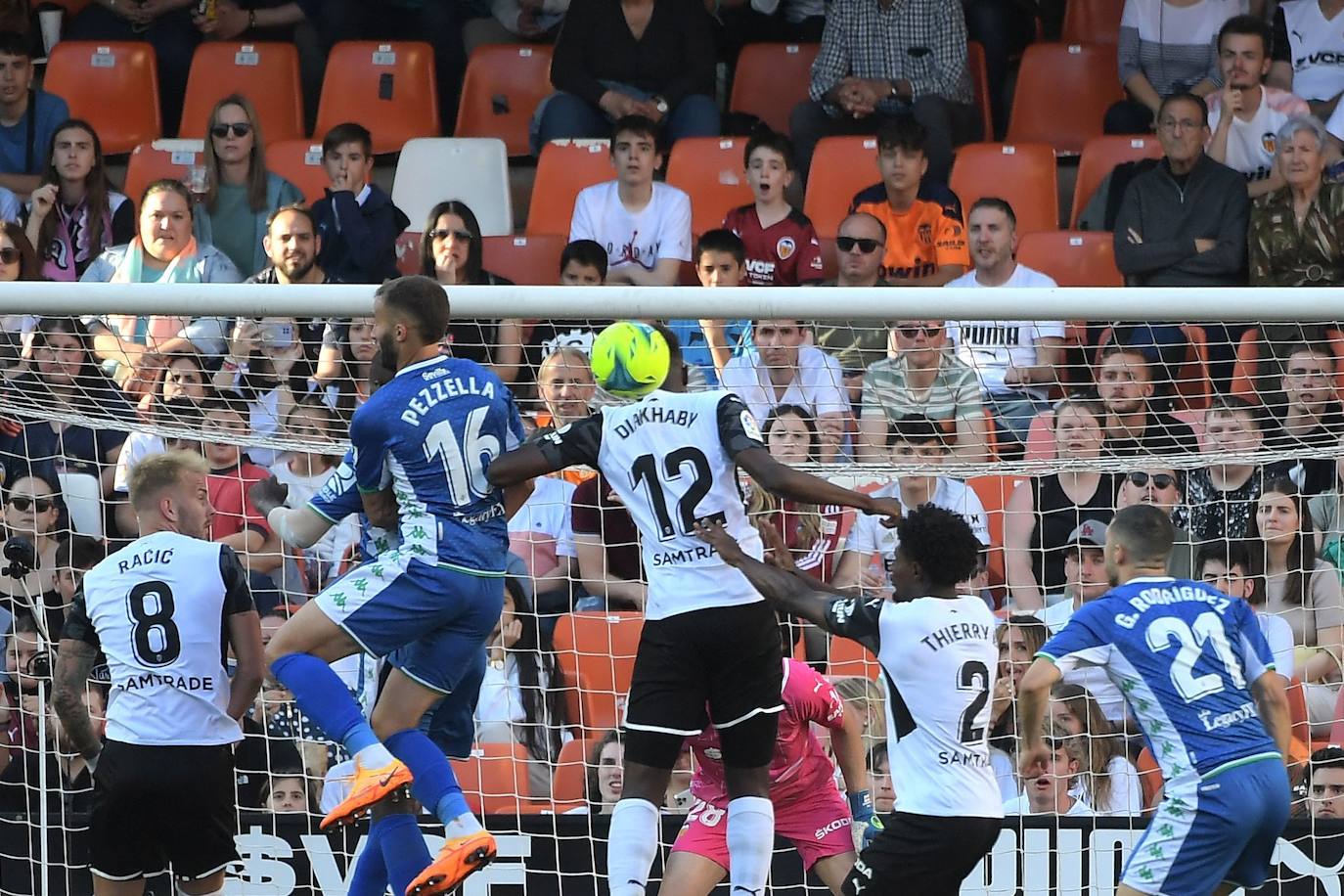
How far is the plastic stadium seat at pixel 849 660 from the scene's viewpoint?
7.80m

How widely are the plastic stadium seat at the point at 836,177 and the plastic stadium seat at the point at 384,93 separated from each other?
235 cm

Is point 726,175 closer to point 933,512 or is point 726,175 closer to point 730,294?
point 730,294

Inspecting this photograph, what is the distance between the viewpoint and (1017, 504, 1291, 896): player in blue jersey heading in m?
5.94

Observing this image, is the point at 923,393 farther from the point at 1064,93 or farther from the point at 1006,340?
the point at 1064,93

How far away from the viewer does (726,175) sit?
34.0ft

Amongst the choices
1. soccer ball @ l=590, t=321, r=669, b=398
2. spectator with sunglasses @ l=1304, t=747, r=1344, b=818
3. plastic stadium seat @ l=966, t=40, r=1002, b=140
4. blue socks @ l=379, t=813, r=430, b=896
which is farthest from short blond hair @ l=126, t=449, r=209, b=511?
plastic stadium seat @ l=966, t=40, r=1002, b=140

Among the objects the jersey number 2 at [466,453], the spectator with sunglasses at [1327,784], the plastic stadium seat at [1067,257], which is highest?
the plastic stadium seat at [1067,257]

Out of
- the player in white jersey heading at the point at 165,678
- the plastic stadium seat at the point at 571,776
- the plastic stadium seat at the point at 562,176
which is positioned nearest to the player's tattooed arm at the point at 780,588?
the player in white jersey heading at the point at 165,678

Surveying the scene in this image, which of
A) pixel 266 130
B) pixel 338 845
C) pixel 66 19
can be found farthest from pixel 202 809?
pixel 66 19

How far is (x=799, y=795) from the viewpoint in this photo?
271 inches

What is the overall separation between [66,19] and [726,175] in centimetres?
479

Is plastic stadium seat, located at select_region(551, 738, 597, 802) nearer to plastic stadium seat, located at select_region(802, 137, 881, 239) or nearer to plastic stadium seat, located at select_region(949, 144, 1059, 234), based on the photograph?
plastic stadium seat, located at select_region(802, 137, 881, 239)

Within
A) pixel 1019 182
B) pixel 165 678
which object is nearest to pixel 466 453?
pixel 165 678

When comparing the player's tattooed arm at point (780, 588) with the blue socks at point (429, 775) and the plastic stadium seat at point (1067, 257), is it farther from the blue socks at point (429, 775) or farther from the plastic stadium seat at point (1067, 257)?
the plastic stadium seat at point (1067, 257)
